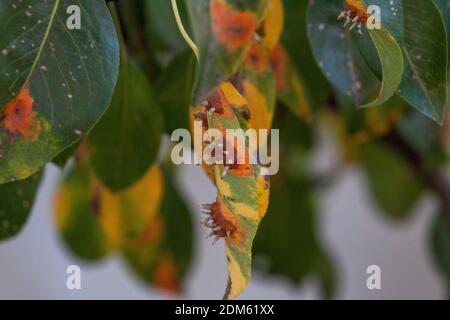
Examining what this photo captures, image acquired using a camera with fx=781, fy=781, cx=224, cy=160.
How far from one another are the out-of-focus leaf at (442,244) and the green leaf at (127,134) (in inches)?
19.5

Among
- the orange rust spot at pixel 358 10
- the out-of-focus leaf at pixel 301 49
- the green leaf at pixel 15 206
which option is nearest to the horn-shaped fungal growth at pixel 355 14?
the orange rust spot at pixel 358 10

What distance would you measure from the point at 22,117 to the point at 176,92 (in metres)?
0.16

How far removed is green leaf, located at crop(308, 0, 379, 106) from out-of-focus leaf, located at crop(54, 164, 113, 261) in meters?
0.40

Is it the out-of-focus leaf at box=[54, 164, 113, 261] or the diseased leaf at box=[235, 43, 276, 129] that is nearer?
the diseased leaf at box=[235, 43, 276, 129]

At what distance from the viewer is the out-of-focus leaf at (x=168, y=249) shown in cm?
87

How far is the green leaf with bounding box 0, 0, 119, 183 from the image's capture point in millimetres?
396

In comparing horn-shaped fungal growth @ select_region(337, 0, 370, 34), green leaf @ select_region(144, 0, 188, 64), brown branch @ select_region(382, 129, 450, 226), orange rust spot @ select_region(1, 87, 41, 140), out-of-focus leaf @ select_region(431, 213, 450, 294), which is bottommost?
out-of-focus leaf @ select_region(431, 213, 450, 294)

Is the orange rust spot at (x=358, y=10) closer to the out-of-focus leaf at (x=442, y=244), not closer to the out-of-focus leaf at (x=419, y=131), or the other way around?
the out-of-focus leaf at (x=419, y=131)

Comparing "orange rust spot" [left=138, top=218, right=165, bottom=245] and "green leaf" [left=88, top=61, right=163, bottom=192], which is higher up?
"green leaf" [left=88, top=61, right=163, bottom=192]

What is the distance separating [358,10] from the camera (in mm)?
397

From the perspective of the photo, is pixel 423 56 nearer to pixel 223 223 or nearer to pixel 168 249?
pixel 223 223

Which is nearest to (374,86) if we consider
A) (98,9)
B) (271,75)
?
(271,75)

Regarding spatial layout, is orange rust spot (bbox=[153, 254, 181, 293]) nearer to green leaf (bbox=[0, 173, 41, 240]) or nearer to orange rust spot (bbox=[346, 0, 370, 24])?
green leaf (bbox=[0, 173, 41, 240])

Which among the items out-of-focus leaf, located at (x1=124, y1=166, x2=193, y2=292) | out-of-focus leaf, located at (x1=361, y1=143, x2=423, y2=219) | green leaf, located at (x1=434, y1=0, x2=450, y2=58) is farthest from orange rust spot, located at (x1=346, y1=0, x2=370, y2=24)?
out-of-focus leaf, located at (x1=361, y1=143, x2=423, y2=219)
